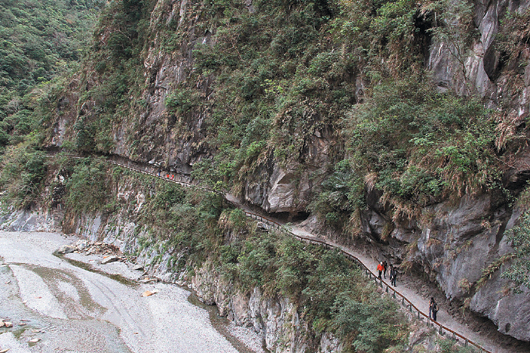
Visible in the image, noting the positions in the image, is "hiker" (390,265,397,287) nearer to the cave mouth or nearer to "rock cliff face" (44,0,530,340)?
"rock cliff face" (44,0,530,340)

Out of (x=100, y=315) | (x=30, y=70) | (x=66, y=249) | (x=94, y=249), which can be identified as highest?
(x=30, y=70)

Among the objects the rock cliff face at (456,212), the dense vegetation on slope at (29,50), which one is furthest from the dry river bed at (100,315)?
the dense vegetation on slope at (29,50)

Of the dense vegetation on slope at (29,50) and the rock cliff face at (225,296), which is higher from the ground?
the dense vegetation on slope at (29,50)

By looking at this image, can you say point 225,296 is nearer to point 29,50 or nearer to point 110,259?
point 110,259

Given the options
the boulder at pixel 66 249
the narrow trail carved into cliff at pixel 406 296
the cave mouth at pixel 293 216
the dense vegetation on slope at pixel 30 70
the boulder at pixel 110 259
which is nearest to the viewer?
the narrow trail carved into cliff at pixel 406 296

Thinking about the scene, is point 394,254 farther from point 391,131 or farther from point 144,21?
point 144,21

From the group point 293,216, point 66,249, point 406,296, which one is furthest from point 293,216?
point 66,249

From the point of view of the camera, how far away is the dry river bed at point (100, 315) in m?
17.6

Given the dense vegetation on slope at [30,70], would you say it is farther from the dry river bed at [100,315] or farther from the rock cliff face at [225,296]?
the dry river bed at [100,315]

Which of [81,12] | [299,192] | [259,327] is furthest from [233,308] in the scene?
[81,12]

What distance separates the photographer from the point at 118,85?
154 feet

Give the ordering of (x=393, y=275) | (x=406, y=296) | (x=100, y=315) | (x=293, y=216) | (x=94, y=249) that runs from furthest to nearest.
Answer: (x=94, y=249)
(x=293, y=216)
(x=100, y=315)
(x=393, y=275)
(x=406, y=296)

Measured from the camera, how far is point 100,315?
68.0 feet

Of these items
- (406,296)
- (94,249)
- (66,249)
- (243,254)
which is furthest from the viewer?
(94,249)
